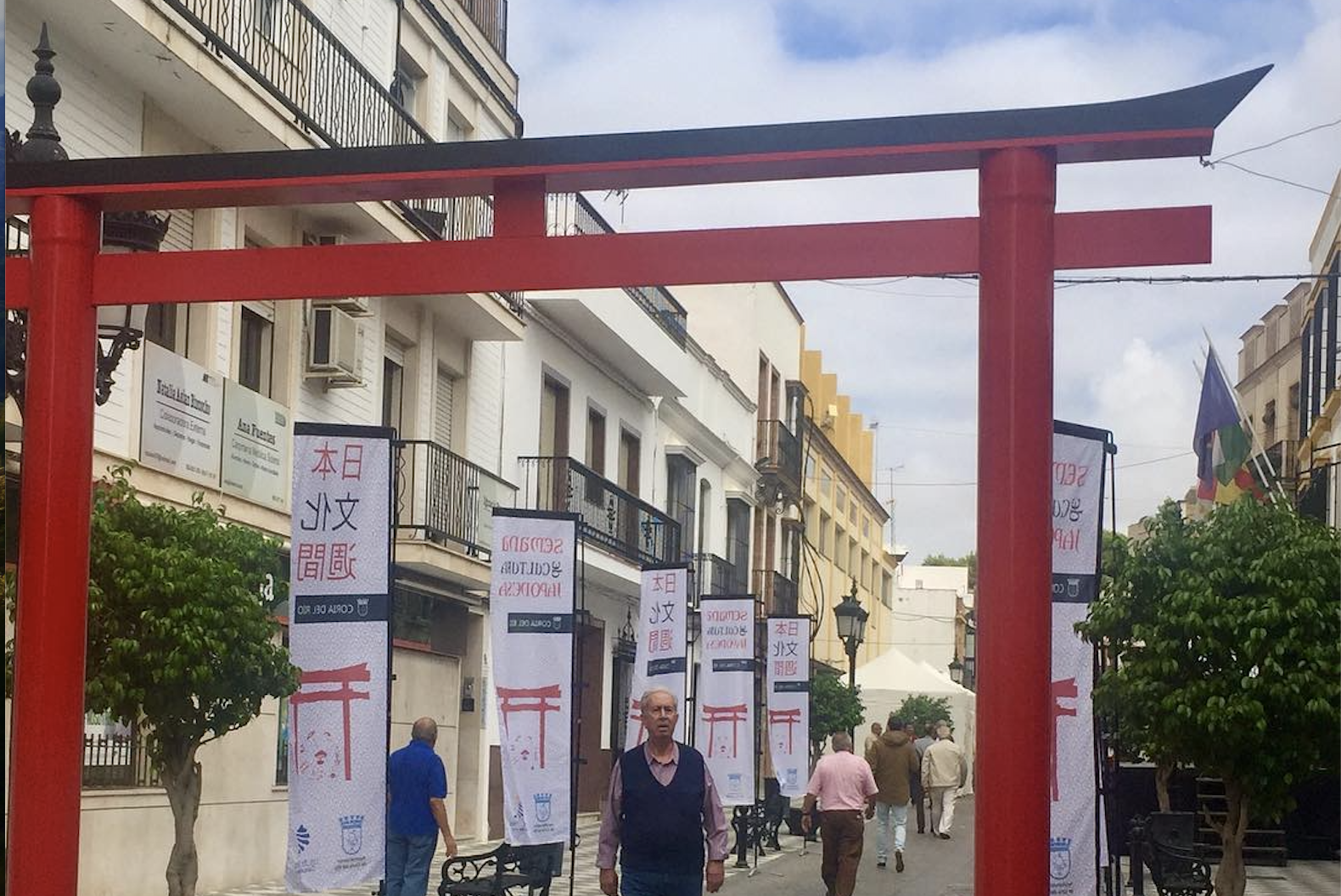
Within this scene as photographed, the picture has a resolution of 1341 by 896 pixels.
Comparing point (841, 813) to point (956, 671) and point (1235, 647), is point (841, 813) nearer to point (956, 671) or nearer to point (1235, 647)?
point (1235, 647)

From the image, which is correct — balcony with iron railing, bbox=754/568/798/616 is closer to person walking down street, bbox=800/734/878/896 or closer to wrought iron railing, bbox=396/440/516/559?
wrought iron railing, bbox=396/440/516/559

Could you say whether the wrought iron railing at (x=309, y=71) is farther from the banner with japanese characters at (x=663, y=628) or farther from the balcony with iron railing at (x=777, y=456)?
the balcony with iron railing at (x=777, y=456)

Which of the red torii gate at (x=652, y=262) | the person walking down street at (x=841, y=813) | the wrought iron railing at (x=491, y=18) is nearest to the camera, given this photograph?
the red torii gate at (x=652, y=262)

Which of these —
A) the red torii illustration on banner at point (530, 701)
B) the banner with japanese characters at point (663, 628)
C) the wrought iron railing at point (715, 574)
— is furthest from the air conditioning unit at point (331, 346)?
the wrought iron railing at point (715, 574)

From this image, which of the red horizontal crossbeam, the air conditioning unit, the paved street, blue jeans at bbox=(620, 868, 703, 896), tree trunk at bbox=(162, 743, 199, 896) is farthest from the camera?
the air conditioning unit

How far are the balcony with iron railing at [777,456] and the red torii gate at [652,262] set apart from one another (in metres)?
37.0

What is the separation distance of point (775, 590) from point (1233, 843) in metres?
32.5

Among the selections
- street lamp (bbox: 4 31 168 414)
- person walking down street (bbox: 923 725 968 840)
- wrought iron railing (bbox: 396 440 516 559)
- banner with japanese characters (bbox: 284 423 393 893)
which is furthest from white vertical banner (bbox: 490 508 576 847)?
person walking down street (bbox: 923 725 968 840)

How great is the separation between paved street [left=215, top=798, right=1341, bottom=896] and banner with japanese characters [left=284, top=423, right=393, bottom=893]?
655 centimetres

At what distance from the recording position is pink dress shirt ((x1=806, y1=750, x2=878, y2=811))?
60.4 feet

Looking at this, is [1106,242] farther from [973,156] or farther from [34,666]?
[34,666]

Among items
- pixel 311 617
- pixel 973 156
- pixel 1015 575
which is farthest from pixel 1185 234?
pixel 311 617

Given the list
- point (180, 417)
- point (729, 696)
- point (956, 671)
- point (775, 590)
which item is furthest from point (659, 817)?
point (956, 671)

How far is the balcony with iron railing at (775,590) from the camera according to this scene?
4512cm
